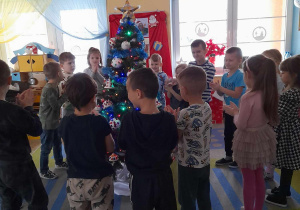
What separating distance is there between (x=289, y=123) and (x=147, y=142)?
130cm

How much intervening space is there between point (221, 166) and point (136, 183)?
1733mm

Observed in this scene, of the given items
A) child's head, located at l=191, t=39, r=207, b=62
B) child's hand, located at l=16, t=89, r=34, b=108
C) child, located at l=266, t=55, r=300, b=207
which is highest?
child's head, located at l=191, t=39, r=207, b=62

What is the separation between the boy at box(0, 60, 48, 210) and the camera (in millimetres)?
1404

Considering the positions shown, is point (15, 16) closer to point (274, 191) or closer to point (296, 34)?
point (274, 191)

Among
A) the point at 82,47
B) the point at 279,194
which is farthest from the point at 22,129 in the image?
the point at 82,47

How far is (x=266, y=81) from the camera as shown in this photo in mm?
1618

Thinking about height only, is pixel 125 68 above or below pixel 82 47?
below

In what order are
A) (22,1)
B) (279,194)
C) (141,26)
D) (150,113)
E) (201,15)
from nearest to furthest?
(150,113) → (279,194) → (22,1) → (141,26) → (201,15)

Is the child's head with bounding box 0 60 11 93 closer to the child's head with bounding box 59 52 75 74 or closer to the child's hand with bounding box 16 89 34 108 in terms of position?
the child's hand with bounding box 16 89 34 108

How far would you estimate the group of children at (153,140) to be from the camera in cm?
130

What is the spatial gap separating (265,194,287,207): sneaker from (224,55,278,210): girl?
0.39 meters

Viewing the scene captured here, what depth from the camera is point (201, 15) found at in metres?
4.88

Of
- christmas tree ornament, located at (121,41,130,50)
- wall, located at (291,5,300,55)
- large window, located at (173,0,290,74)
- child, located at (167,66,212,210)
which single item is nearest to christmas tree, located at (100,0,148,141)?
christmas tree ornament, located at (121,41,130,50)

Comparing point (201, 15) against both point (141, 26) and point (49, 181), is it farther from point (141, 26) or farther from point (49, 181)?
point (49, 181)
